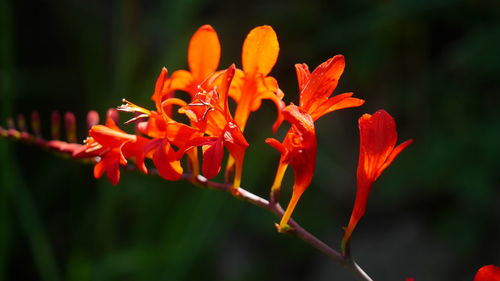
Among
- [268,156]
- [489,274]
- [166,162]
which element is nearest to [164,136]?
[166,162]

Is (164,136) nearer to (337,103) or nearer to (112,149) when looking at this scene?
(112,149)

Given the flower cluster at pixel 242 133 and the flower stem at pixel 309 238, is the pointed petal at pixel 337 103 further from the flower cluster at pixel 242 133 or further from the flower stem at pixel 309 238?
the flower stem at pixel 309 238

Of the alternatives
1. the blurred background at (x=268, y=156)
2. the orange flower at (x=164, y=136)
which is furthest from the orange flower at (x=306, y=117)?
the blurred background at (x=268, y=156)

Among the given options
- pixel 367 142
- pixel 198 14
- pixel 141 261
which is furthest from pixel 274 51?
pixel 198 14

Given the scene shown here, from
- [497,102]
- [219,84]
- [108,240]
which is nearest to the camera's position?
[219,84]

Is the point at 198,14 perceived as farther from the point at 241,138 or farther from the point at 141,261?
the point at 241,138

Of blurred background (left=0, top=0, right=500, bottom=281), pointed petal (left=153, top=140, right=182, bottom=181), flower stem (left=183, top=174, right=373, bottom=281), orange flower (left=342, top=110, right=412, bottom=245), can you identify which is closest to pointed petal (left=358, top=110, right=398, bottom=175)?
orange flower (left=342, top=110, right=412, bottom=245)
